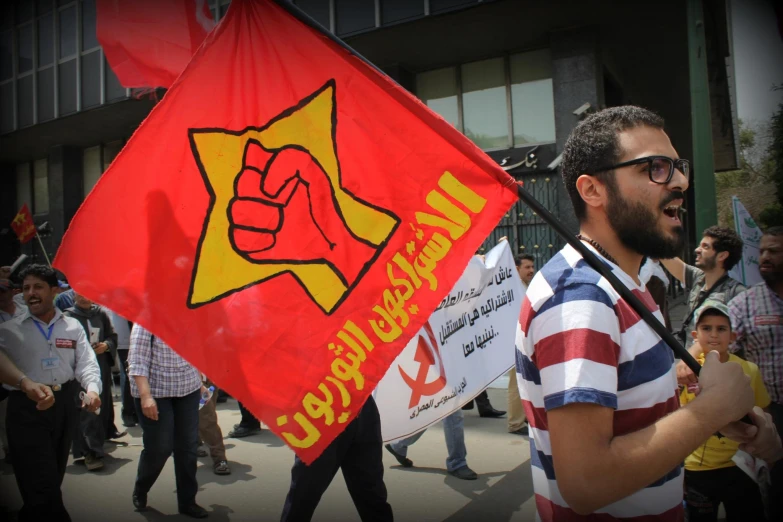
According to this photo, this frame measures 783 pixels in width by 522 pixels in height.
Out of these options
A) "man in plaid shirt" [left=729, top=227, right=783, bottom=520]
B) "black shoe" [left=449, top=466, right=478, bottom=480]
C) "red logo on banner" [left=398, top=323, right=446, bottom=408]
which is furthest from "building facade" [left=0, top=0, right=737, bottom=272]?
"black shoe" [left=449, top=466, right=478, bottom=480]

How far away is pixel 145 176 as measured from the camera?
7.32ft

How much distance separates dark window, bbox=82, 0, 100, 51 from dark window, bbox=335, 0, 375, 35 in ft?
29.5

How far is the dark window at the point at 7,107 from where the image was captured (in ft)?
62.8

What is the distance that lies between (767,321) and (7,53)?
75.8 feet

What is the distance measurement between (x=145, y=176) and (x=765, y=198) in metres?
38.1

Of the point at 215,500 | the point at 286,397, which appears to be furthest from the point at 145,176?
the point at 215,500

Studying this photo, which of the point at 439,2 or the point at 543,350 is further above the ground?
the point at 439,2

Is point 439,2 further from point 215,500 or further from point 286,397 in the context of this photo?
point 286,397

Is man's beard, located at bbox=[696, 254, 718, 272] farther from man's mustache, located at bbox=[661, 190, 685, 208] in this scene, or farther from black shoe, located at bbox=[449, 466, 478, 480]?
man's mustache, located at bbox=[661, 190, 685, 208]

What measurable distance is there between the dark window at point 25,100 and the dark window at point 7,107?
23cm

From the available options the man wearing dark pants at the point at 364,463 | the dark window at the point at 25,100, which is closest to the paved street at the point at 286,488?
the man wearing dark pants at the point at 364,463

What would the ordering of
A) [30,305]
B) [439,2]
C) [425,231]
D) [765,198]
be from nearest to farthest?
[425,231] < [30,305] < [439,2] < [765,198]

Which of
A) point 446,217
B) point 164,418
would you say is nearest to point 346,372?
point 446,217

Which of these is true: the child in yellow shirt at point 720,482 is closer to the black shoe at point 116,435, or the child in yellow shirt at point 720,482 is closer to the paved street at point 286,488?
the paved street at point 286,488
